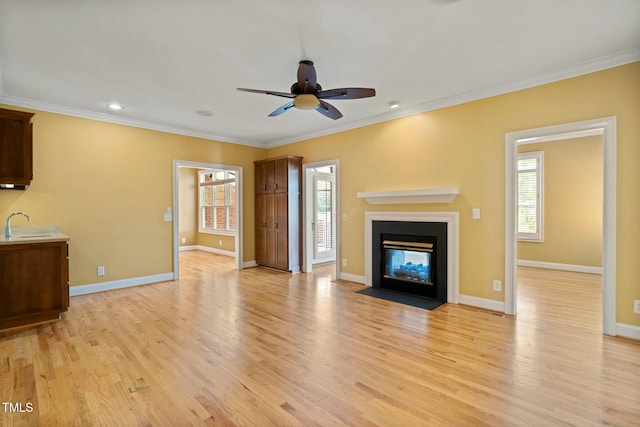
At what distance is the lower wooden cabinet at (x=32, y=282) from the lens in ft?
10.6

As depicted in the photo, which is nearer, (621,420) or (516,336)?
(621,420)

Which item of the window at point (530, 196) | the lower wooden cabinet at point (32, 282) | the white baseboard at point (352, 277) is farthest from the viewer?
the window at point (530, 196)

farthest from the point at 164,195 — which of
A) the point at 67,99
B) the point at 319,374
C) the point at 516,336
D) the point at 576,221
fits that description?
the point at 576,221

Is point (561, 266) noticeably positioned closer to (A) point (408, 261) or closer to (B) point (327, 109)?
(A) point (408, 261)

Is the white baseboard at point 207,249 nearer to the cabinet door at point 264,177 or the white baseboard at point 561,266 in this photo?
the cabinet door at point 264,177

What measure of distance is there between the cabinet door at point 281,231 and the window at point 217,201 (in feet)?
7.68

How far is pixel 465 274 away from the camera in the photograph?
3.99 m

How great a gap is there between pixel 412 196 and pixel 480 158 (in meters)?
0.96

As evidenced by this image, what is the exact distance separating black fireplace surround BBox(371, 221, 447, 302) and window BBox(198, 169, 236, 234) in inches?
181

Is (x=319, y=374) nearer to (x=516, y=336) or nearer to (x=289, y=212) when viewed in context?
(x=516, y=336)

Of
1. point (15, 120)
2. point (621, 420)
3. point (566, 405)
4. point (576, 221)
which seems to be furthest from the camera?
point (576, 221)

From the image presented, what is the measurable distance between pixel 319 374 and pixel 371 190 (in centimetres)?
319

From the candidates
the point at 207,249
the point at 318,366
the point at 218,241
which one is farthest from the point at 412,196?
the point at 207,249

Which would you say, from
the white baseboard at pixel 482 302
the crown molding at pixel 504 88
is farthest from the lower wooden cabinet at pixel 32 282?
the white baseboard at pixel 482 302
